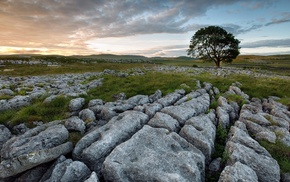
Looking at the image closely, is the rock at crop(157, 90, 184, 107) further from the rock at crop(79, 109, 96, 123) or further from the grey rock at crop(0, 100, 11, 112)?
the grey rock at crop(0, 100, 11, 112)

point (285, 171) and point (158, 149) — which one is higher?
point (158, 149)

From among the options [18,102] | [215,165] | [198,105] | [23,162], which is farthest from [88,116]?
[215,165]

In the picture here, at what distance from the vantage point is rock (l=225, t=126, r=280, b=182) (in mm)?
7766

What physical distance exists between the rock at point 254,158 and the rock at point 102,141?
5.07m

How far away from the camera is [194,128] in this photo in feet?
34.0

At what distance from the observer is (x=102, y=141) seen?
29.5ft

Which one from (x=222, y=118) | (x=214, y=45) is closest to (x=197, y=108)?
(x=222, y=118)

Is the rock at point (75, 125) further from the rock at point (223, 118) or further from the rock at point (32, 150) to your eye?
the rock at point (223, 118)

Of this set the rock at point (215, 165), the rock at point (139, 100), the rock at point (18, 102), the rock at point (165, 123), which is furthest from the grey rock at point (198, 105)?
the rock at point (18, 102)

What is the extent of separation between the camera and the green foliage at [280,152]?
9.11 metres

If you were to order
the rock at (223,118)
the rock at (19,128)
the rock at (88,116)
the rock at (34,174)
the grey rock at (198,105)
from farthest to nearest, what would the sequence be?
the grey rock at (198,105)
the rock at (88,116)
the rock at (223,118)
the rock at (19,128)
the rock at (34,174)

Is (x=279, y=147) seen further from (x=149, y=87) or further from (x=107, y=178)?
(x=149, y=87)

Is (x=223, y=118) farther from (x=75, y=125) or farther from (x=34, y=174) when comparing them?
(x=34, y=174)

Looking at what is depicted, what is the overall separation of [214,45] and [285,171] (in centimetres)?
6480
